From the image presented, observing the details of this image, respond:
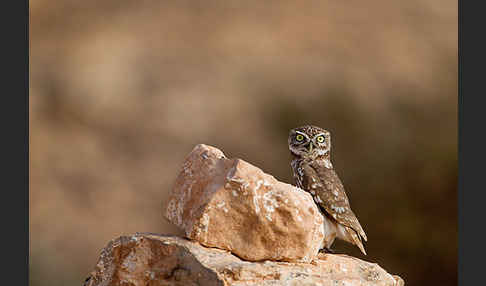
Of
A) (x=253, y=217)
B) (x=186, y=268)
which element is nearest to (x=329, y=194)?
(x=253, y=217)

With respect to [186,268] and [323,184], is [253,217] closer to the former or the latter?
[186,268]

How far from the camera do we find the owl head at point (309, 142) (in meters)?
4.52

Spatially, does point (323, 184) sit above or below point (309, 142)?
below

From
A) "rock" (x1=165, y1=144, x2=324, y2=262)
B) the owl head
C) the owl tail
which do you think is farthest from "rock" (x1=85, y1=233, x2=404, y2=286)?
the owl head

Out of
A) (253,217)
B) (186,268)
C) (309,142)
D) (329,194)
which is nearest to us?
(186,268)

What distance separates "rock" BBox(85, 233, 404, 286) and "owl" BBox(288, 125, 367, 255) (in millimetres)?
777

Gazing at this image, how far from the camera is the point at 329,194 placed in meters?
4.38

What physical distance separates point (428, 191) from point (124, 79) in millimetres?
3600

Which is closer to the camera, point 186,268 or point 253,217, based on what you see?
point 186,268

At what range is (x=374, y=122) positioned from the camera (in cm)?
690

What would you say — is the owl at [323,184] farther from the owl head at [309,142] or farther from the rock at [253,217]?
the rock at [253,217]

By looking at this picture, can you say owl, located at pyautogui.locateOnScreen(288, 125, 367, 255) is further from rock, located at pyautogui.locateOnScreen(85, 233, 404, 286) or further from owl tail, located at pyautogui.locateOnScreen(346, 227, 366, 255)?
rock, located at pyautogui.locateOnScreen(85, 233, 404, 286)

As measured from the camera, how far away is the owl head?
4.52m

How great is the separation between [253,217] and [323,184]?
3.64ft
